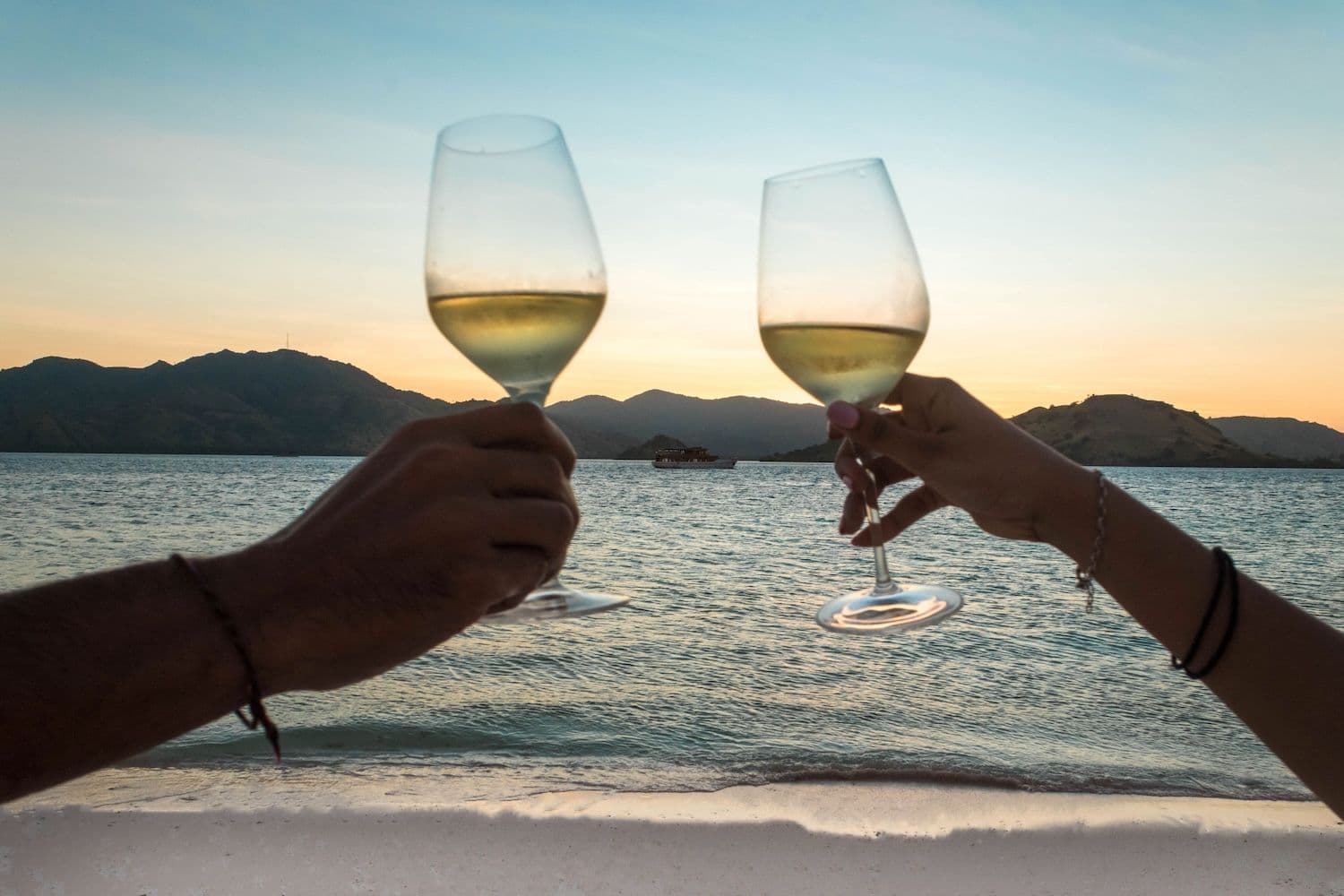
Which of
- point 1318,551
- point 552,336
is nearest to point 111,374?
point 1318,551

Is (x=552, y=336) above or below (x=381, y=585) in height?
above

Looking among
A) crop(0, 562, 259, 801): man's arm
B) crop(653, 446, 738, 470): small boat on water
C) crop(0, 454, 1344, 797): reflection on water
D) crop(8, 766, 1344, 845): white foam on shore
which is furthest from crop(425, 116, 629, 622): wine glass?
crop(653, 446, 738, 470): small boat on water

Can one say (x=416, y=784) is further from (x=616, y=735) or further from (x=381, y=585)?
(x=381, y=585)

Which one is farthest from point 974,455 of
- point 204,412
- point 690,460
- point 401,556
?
point 204,412

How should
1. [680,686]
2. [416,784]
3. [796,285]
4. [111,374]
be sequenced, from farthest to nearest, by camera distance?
[111,374], [680,686], [416,784], [796,285]

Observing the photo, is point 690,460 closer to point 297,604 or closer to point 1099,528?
point 1099,528

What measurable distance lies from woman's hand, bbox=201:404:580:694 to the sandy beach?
4.79 metres

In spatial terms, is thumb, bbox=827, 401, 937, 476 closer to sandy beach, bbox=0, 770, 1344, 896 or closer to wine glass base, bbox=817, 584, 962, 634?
wine glass base, bbox=817, 584, 962, 634

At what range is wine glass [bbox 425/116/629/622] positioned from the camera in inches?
46.3

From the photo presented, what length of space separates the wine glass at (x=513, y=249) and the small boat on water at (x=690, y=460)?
114 m

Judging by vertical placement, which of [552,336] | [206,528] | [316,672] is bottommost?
[206,528]

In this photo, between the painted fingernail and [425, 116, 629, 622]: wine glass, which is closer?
[425, 116, 629, 622]: wine glass

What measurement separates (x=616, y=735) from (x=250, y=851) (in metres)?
5.26

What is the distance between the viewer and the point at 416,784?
315 inches
